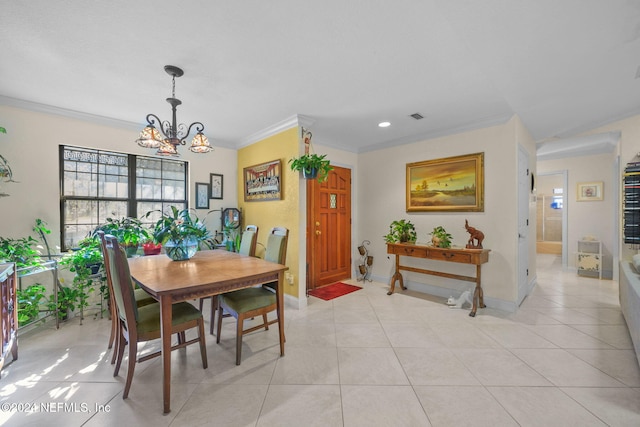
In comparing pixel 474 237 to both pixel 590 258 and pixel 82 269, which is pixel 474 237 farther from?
pixel 82 269

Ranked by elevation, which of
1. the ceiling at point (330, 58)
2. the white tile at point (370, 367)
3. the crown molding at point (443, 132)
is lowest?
the white tile at point (370, 367)

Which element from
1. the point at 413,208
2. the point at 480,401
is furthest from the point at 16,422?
the point at 413,208

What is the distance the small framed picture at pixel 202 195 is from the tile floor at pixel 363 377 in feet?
6.30

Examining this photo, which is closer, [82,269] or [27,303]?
[27,303]

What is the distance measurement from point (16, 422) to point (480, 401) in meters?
2.87

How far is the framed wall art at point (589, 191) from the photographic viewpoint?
196 inches

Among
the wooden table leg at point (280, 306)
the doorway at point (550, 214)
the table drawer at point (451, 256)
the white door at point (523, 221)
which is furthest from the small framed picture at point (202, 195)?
the doorway at point (550, 214)

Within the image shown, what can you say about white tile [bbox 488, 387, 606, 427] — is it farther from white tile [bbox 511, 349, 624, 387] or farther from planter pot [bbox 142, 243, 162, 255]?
planter pot [bbox 142, 243, 162, 255]

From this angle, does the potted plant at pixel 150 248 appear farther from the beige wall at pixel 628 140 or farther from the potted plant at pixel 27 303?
the beige wall at pixel 628 140

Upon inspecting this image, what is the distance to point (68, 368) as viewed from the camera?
6.74 feet

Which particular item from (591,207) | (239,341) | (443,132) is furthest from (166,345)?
(591,207)

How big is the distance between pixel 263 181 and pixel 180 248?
1.69 meters

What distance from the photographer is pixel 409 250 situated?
371 cm

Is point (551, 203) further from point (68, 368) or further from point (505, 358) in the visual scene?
point (68, 368)
